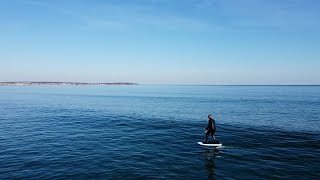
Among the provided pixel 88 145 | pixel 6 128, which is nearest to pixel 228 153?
pixel 88 145

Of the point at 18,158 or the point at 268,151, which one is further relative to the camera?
the point at 268,151

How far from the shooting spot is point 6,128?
1503 inches

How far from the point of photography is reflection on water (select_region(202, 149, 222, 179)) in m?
19.0

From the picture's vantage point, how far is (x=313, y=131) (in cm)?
3588

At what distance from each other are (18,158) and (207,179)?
54.6 feet

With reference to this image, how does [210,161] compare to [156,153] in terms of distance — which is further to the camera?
[156,153]

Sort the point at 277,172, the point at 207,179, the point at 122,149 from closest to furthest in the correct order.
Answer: the point at 207,179 < the point at 277,172 < the point at 122,149

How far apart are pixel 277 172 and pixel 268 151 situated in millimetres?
6259

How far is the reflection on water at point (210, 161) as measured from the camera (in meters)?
19.0

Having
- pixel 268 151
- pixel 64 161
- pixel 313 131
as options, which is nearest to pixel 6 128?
pixel 64 161

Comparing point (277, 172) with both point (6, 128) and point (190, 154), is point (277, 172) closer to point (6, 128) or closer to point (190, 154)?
point (190, 154)

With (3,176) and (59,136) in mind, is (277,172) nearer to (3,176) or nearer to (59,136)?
(3,176)

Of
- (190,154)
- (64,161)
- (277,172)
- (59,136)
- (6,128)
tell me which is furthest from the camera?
(6,128)

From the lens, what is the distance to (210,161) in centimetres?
2192
